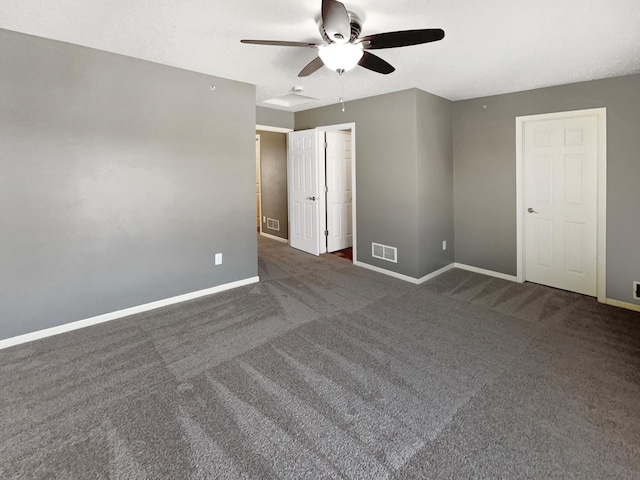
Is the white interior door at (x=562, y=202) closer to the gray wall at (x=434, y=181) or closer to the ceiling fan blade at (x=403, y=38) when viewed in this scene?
the gray wall at (x=434, y=181)

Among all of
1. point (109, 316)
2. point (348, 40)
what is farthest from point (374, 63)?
point (109, 316)

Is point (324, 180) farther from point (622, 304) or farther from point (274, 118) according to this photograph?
point (622, 304)

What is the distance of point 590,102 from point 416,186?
6.39 feet

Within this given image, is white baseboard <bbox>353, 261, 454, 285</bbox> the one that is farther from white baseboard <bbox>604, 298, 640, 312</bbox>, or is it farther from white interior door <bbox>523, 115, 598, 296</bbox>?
white baseboard <bbox>604, 298, 640, 312</bbox>

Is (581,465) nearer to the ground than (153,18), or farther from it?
nearer to the ground

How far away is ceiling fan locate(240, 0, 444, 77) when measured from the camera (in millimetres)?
1840

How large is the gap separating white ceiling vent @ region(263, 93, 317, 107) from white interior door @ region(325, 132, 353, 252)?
70 centimetres

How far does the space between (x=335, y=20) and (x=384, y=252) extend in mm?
3240

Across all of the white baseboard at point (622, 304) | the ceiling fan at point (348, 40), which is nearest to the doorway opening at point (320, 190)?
the ceiling fan at point (348, 40)

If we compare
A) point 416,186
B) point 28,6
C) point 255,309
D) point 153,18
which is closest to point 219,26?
point 153,18

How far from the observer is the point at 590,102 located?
359 cm

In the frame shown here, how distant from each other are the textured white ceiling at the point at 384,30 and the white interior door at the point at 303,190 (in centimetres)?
192

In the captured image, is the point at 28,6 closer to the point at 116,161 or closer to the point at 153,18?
the point at 153,18

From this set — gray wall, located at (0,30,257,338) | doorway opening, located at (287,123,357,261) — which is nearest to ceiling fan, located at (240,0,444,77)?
gray wall, located at (0,30,257,338)
